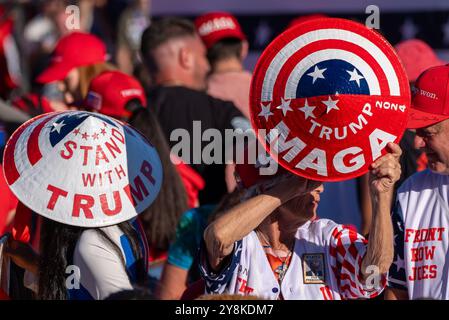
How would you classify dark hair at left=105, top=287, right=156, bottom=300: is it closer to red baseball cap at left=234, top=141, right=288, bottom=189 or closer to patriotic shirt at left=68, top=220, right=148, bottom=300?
patriotic shirt at left=68, top=220, right=148, bottom=300

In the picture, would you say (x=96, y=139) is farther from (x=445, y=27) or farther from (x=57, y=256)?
(x=445, y=27)

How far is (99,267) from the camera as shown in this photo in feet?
12.2

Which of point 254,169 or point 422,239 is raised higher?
point 254,169

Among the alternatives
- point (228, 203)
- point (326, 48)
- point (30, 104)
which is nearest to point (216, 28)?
point (30, 104)

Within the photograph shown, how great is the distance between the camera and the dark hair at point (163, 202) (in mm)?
5203

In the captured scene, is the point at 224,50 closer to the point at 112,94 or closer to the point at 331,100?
the point at 112,94

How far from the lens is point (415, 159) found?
5.18 m

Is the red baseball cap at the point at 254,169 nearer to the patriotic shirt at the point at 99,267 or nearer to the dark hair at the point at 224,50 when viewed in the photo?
the patriotic shirt at the point at 99,267

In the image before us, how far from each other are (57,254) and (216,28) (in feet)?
11.9

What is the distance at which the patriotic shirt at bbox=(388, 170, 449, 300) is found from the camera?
13.1ft

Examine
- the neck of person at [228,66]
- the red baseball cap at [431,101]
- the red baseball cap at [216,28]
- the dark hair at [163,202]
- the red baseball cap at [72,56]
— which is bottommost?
the dark hair at [163,202]

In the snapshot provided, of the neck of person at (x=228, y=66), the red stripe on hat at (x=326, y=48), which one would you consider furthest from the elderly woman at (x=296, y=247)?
the neck of person at (x=228, y=66)

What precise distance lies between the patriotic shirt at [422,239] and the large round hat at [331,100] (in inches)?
21.9
